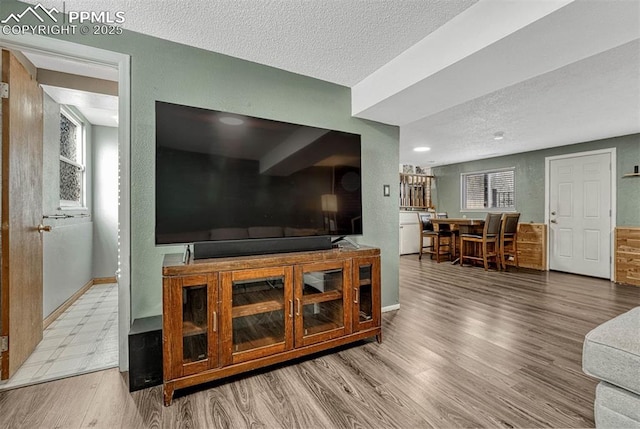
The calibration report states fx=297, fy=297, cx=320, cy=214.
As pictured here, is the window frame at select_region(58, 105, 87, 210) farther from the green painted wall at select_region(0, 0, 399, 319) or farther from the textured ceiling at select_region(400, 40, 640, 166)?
the textured ceiling at select_region(400, 40, 640, 166)

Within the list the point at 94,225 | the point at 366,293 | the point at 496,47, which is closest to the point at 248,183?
the point at 366,293

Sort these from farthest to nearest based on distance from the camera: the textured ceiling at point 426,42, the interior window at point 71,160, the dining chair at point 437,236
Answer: the dining chair at point 437,236 < the interior window at point 71,160 < the textured ceiling at point 426,42

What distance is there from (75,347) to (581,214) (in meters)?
6.58

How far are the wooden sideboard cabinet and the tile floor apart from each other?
32.8 inches

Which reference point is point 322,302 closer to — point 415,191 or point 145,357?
point 145,357

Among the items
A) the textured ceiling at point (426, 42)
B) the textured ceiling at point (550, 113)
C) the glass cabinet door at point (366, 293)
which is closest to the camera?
the textured ceiling at point (426, 42)

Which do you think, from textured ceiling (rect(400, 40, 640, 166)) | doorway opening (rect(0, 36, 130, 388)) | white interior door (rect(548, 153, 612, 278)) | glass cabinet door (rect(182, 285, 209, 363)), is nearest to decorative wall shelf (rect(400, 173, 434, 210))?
textured ceiling (rect(400, 40, 640, 166))

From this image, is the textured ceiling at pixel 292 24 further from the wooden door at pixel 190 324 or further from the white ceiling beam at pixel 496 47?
the wooden door at pixel 190 324

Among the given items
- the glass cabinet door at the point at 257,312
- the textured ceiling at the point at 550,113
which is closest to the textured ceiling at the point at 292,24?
the textured ceiling at the point at 550,113

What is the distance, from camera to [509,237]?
540 cm

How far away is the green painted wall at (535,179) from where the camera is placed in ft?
13.7

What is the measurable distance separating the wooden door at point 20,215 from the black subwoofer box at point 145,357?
774 mm

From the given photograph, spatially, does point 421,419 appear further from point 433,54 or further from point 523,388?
point 433,54

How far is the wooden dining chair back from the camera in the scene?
16.9 feet
